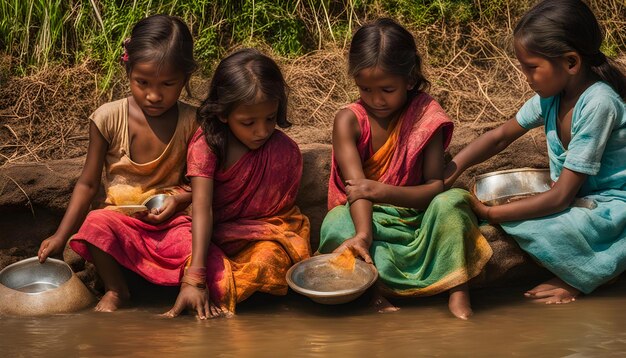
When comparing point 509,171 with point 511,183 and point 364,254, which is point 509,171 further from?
point 364,254

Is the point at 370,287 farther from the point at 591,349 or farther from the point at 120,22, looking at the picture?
the point at 120,22

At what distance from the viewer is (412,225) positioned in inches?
165

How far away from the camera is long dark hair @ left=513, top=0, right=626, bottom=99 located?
4.02 meters

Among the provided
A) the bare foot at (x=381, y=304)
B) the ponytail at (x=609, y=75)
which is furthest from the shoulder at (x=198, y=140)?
the ponytail at (x=609, y=75)

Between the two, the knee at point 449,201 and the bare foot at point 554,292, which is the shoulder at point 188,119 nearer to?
the knee at point 449,201

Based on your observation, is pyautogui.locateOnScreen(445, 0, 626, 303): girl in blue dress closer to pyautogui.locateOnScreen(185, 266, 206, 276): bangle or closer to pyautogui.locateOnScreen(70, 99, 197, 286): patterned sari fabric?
pyautogui.locateOnScreen(185, 266, 206, 276): bangle

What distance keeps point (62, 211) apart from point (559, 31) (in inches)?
95.3

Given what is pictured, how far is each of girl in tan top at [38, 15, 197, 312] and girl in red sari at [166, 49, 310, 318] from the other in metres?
0.15

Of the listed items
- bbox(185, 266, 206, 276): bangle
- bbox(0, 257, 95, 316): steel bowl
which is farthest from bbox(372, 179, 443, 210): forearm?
bbox(0, 257, 95, 316): steel bowl

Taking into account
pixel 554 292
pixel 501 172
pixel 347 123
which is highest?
pixel 347 123

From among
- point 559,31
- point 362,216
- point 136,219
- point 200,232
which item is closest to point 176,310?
point 200,232

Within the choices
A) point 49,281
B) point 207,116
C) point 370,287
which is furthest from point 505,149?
point 49,281

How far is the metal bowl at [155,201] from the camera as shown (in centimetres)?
422

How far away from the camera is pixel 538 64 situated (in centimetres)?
406
